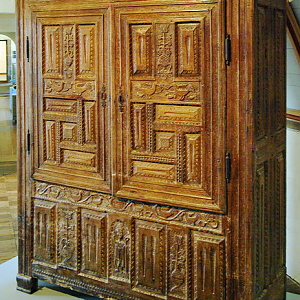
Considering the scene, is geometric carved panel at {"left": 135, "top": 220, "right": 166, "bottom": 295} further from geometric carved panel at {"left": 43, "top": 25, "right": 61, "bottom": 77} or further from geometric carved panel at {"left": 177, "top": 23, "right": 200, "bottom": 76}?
geometric carved panel at {"left": 43, "top": 25, "right": 61, "bottom": 77}

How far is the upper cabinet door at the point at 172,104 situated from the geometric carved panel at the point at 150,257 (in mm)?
174

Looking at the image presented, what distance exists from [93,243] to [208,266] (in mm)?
727

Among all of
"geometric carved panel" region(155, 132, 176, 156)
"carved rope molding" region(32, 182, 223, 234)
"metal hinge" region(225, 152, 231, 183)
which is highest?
"geometric carved panel" region(155, 132, 176, 156)

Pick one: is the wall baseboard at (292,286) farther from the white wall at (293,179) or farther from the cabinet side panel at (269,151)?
the cabinet side panel at (269,151)

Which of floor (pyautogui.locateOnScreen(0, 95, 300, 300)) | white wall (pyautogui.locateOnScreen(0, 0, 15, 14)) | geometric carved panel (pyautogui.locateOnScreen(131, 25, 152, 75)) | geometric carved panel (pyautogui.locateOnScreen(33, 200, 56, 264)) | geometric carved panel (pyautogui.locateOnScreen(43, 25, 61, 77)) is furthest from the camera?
white wall (pyautogui.locateOnScreen(0, 0, 15, 14))

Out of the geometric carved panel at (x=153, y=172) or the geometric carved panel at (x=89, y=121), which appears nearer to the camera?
the geometric carved panel at (x=153, y=172)

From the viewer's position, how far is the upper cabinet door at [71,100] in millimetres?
2840

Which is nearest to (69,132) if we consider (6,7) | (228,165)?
(228,165)

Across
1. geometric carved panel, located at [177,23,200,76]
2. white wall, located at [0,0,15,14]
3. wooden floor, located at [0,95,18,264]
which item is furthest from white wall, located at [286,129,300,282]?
white wall, located at [0,0,15,14]

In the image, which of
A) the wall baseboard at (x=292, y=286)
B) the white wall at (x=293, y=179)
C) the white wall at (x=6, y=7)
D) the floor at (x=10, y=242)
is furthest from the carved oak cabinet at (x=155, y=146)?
the white wall at (x=6, y=7)

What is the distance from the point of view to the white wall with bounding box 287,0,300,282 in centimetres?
347

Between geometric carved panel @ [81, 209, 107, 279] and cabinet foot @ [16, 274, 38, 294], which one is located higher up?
geometric carved panel @ [81, 209, 107, 279]

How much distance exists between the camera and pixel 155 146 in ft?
8.82

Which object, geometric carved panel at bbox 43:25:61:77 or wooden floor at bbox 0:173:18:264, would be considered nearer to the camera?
geometric carved panel at bbox 43:25:61:77
